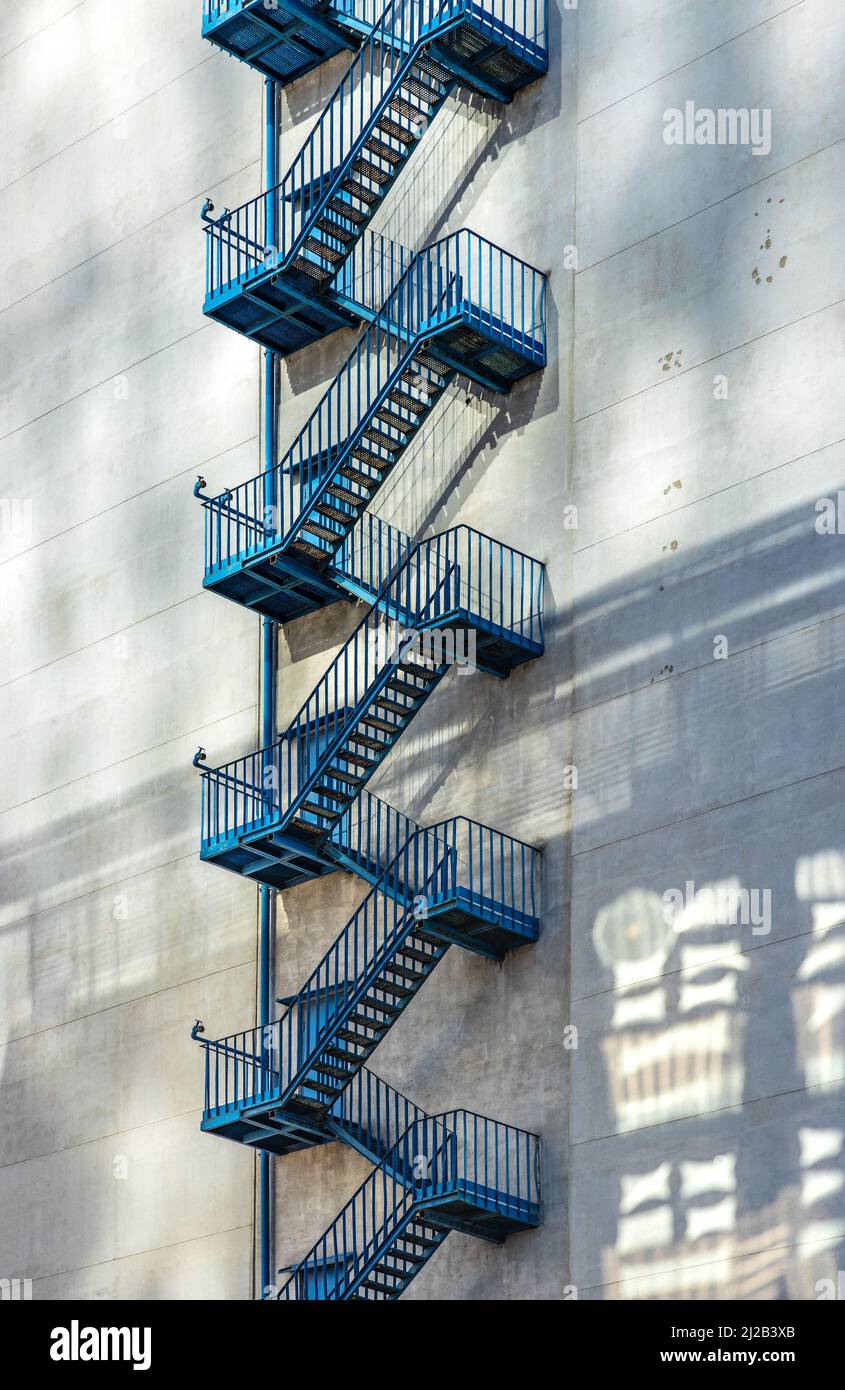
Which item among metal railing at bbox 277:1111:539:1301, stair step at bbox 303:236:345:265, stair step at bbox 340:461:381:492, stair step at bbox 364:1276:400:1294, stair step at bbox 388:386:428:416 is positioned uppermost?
stair step at bbox 303:236:345:265

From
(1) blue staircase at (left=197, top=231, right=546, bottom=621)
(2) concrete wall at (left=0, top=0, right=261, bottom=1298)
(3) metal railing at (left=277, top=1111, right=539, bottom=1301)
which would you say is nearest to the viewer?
(3) metal railing at (left=277, top=1111, right=539, bottom=1301)

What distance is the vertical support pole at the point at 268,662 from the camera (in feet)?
135

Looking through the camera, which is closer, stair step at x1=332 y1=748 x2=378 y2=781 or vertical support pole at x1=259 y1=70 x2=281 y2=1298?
stair step at x1=332 y1=748 x2=378 y2=781

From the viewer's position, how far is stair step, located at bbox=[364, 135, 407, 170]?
42750mm

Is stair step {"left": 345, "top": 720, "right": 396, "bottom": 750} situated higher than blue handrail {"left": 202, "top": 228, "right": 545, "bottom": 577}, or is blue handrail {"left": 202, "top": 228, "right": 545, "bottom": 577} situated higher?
blue handrail {"left": 202, "top": 228, "right": 545, "bottom": 577}

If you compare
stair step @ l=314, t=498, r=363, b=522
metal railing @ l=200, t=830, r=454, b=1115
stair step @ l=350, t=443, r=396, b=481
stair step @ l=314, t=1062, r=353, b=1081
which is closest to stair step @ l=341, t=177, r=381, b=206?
stair step @ l=350, t=443, r=396, b=481

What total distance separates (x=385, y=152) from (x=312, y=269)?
2369 millimetres

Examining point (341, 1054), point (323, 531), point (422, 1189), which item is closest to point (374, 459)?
point (323, 531)

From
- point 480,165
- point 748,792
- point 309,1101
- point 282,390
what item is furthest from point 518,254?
point 309,1101

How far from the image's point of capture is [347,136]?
4534cm

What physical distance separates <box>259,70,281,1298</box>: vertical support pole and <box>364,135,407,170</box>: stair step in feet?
7.30

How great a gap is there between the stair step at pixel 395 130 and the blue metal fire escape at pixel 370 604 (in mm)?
41

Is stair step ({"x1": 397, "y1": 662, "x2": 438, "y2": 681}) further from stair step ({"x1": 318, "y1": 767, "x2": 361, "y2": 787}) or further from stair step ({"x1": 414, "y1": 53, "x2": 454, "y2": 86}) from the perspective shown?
stair step ({"x1": 414, "y1": 53, "x2": 454, "y2": 86})

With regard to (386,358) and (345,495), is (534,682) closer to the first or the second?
(345,495)
